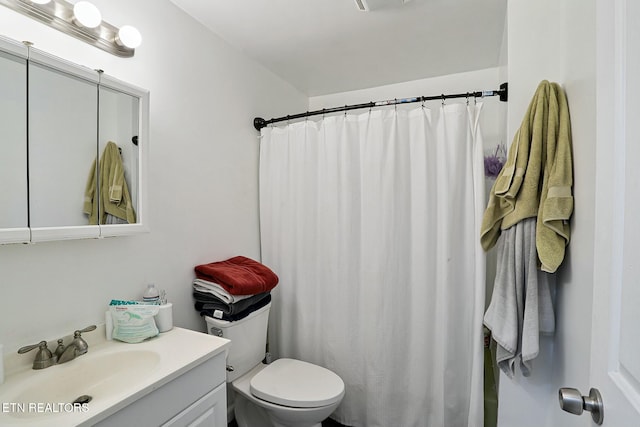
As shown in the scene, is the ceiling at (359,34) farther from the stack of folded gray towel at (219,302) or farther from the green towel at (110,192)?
the stack of folded gray towel at (219,302)

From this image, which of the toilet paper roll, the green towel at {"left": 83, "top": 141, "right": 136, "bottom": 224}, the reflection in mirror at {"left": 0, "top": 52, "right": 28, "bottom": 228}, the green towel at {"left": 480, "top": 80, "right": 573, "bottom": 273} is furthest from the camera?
the toilet paper roll

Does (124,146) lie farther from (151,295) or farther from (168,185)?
(151,295)

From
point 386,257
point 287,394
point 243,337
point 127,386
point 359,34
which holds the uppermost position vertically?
point 359,34

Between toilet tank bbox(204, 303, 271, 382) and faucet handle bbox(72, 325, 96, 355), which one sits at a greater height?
faucet handle bbox(72, 325, 96, 355)

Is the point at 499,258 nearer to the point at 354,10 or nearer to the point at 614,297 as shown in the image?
the point at 614,297

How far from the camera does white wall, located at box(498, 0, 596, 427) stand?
887mm

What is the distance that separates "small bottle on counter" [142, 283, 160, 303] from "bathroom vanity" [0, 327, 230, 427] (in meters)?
0.17

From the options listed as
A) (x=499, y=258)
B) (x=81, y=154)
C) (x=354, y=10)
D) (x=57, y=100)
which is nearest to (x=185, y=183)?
(x=81, y=154)

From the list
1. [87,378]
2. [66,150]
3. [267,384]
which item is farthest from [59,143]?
[267,384]

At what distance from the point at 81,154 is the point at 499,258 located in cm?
172

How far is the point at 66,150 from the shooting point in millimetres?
1070

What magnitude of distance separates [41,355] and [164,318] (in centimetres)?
39

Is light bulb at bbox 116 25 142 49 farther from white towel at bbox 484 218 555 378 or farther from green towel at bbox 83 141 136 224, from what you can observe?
white towel at bbox 484 218 555 378

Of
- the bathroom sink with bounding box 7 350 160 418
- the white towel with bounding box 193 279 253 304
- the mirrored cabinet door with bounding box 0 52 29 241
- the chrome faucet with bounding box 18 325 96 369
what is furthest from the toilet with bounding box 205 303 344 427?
the mirrored cabinet door with bounding box 0 52 29 241
